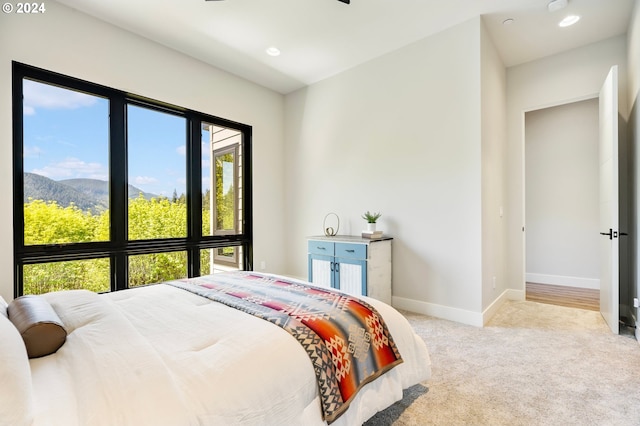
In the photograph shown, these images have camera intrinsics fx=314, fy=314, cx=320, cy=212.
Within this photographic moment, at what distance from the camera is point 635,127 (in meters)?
2.91

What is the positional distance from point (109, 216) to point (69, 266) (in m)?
0.57

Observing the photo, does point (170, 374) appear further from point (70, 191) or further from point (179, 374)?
point (70, 191)

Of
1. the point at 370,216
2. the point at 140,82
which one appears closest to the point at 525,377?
the point at 370,216

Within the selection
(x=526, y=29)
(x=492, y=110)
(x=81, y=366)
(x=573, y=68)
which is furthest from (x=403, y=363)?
(x=573, y=68)

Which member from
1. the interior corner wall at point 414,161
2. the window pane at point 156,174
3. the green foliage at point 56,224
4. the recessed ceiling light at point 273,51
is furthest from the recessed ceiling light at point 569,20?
the green foliage at point 56,224

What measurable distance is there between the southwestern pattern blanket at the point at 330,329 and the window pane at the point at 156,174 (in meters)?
1.98

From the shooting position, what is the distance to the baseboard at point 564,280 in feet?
14.9

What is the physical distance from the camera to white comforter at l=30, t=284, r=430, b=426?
0.85 metres

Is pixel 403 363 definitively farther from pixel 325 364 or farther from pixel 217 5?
pixel 217 5

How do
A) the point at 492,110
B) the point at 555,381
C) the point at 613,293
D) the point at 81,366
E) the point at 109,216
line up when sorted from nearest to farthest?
the point at 81,366, the point at 555,381, the point at 613,293, the point at 109,216, the point at 492,110

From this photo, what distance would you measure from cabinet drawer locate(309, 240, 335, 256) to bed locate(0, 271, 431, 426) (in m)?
2.07

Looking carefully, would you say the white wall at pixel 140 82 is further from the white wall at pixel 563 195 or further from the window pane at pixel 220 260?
the white wall at pixel 563 195

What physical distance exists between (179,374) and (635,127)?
4088 millimetres

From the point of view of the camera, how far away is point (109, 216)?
321 centimetres
